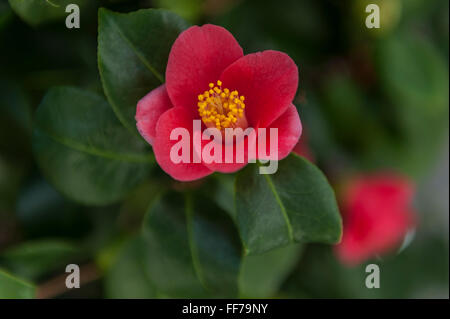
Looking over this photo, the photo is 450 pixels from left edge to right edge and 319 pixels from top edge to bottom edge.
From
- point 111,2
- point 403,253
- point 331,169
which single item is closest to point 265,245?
point 111,2

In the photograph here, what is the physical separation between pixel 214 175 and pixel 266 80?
23 cm

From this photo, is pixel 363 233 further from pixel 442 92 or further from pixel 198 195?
pixel 198 195

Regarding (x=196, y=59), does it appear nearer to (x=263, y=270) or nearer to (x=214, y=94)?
(x=214, y=94)

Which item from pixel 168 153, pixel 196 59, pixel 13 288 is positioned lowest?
pixel 13 288

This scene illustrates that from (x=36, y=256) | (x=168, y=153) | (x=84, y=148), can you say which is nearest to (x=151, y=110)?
(x=168, y=153)

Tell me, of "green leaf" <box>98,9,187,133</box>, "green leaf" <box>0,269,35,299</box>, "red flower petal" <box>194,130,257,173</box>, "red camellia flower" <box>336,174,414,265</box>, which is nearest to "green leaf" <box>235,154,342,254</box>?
→ "red flower petal" <box>194,130,257,173</box>

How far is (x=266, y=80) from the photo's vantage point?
1.93ft

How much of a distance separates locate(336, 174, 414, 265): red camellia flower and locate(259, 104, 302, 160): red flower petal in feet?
1.89

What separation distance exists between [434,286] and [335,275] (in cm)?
35

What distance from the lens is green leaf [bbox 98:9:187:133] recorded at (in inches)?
23.5

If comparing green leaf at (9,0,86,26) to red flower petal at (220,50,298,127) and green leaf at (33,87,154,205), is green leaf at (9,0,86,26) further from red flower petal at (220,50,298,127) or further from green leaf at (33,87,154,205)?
red flower petal at (220,50,298,127)

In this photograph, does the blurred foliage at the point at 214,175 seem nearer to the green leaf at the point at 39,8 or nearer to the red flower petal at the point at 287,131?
the green leaf at the point at 39,8

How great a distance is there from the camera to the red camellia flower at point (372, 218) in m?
1.11

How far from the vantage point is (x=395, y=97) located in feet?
3.81
